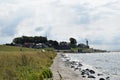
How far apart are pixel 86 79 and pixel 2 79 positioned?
2392 cm

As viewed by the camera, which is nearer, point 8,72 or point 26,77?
point 26,77

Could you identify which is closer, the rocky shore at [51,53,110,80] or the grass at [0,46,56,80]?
the grass at [0,46,56,80]

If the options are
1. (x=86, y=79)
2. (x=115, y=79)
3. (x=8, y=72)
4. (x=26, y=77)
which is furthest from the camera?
(x=115, y=79)

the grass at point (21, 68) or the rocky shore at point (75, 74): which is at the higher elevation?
the grass at point (21, 68)

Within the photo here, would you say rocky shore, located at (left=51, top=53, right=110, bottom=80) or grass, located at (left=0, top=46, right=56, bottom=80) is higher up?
grass, located at (left=0, top=46, right=56, bottom=80)

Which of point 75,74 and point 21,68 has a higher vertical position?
point 21,68

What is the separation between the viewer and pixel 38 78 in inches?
918

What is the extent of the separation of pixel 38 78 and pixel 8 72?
5.96 m

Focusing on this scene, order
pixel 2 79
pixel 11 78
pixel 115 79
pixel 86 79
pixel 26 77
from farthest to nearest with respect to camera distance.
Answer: pixel 115 79 < pixel 86 79 < pixel 11 78 < pixel 2 79 < pixel 26 77

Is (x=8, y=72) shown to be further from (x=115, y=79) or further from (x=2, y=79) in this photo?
(x=115, y=79)

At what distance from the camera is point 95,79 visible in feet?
160

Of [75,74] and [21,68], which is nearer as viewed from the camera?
[21,68]

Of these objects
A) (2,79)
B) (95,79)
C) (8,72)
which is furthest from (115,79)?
(2,79)

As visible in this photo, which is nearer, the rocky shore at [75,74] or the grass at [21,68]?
the grass at [21,68]
